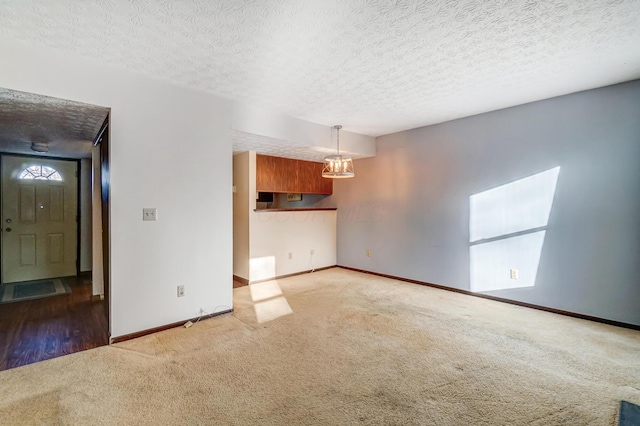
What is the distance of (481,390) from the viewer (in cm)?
204

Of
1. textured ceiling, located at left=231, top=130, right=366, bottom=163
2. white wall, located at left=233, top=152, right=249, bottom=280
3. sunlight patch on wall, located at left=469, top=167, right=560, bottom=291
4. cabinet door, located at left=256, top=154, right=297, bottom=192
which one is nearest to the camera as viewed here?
sunlight patch on wall, located at left=469, top=167, right=560, bottom=291

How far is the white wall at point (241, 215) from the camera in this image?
16.0ft

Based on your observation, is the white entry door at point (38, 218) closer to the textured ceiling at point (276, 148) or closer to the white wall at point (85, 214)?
the white wall at point (85, 214)

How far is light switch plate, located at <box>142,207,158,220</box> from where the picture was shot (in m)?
2.91

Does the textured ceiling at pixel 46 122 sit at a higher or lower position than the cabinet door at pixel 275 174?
higher

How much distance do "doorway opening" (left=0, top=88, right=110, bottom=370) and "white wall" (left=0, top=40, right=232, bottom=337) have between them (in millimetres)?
211

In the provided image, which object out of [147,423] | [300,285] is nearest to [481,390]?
[147,423]

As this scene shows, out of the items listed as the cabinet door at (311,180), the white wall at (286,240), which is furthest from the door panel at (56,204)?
the cabinet door at (311,180)

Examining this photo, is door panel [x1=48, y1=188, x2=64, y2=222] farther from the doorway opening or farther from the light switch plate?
the light switch plate

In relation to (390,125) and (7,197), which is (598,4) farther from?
(7,197)

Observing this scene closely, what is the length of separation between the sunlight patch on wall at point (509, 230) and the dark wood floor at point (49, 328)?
458cm

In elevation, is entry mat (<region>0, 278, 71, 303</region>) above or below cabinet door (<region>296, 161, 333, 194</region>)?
below

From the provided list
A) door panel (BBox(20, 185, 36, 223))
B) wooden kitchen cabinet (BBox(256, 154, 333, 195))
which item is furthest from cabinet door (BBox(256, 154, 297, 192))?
door panel (BBox(20, 185, 36, 223))

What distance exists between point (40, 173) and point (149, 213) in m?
3.85
